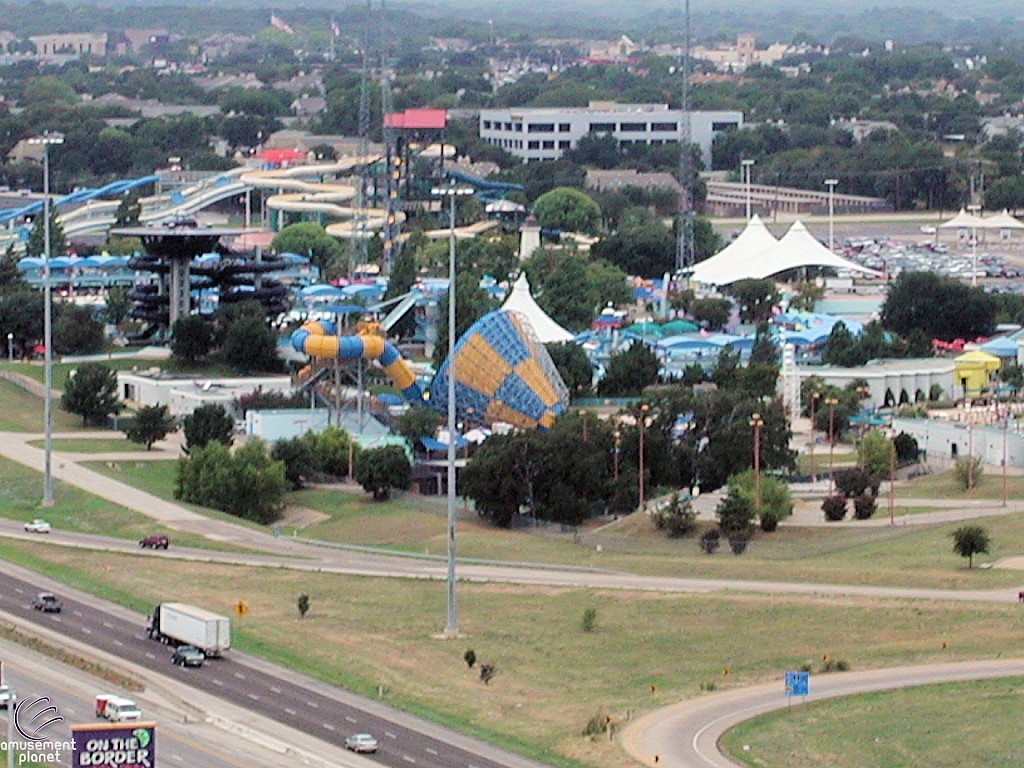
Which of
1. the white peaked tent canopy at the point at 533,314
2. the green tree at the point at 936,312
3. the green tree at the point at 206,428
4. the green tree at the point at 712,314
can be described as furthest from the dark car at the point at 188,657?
the green tree at the point at 712,314

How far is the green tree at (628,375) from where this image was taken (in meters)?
134

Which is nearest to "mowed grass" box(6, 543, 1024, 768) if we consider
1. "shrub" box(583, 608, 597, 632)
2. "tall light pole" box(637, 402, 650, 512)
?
"shrub" box(583, 608, 597, 632)

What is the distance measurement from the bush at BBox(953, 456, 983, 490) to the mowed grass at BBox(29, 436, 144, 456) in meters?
31.0

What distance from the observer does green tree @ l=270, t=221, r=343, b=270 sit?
190 metres

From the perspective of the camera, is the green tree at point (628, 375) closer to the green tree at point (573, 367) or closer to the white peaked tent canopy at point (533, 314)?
the green tree at point (573, 367)

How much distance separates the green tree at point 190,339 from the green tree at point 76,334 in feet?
21.4

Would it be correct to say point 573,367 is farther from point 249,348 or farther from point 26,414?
point 26,414

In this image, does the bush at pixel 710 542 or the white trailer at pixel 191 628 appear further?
the bush at pixel 710 542

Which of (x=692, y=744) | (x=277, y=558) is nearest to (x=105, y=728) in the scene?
(x=692, y=744)

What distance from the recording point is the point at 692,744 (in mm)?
61938

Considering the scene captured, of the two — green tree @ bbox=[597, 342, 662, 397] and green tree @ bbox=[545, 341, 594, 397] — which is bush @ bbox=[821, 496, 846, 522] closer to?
green tree @ bbox=[545, 341, 594, 397]

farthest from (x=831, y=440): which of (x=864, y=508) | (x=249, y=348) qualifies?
(x=249, y=348)

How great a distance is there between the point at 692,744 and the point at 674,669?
822 cm

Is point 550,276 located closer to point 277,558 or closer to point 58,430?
point 58,430
